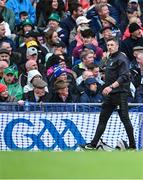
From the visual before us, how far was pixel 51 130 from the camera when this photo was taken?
10289mm

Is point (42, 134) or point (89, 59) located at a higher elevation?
point (89, 59)

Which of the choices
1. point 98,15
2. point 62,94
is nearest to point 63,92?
point 62,94

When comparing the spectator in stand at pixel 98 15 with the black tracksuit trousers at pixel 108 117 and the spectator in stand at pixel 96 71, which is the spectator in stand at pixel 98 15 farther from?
the black tracksuit trousers at pixel 108 117

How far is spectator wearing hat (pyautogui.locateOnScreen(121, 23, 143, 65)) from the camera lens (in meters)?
11.9

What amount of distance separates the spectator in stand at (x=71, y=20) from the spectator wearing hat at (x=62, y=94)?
1.69m

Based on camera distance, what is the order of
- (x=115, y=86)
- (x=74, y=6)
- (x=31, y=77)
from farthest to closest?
(x=74, y=6) < (x=31, y=77) < (x=115, y=86)

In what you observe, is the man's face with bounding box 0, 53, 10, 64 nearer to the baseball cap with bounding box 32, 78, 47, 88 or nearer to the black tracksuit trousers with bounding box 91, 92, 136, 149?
the baseball cap with bounding box 32, 78, 47, 88

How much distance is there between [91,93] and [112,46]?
0.77 meters

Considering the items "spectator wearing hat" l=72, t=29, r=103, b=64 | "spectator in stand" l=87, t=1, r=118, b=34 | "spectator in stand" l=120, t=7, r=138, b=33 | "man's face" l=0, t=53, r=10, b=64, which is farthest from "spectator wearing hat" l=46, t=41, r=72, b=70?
"spectator in stand" l=120, t=7, r=138, b=33

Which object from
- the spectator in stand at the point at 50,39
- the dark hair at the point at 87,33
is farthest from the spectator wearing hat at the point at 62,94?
the dark hair at the point at 87,33

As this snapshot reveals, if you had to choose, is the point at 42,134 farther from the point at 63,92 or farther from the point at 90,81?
the point at 90,81

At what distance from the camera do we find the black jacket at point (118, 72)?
1072 centimetres

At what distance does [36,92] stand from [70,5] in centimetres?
280

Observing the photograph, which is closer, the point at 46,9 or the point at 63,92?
the point at 63,92
